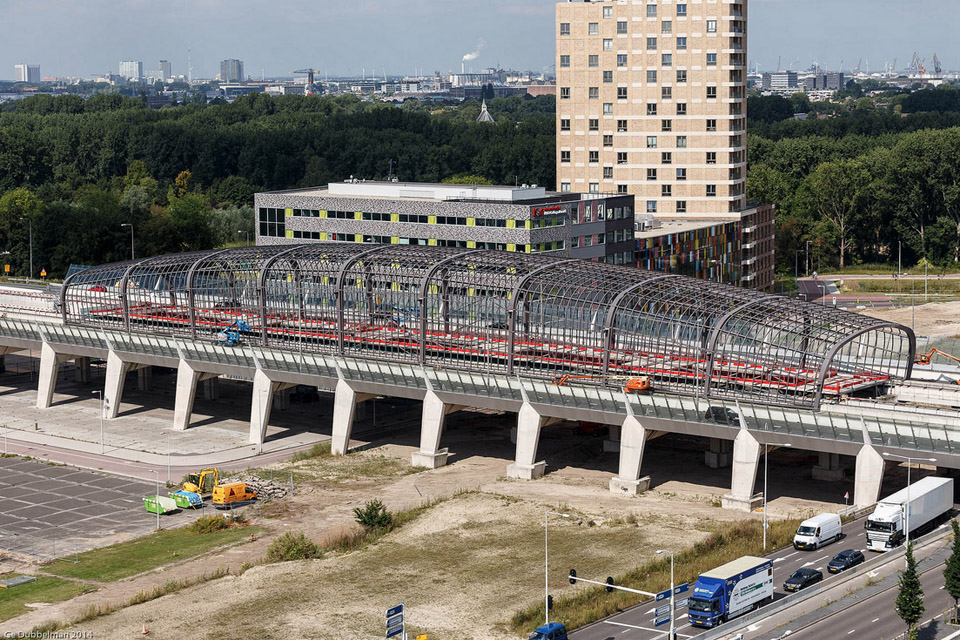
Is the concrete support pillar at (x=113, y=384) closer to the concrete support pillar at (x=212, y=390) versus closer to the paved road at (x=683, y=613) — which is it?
the concrete support pillar at (x=212, y=390)

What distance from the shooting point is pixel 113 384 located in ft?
479

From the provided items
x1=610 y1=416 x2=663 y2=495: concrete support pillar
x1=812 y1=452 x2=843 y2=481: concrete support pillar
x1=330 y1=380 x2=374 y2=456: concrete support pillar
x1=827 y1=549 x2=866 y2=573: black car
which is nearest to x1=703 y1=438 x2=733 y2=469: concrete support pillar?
x1=610 y1=416 x2=663 y2=495: concrete support pillar

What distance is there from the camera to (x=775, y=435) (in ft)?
346

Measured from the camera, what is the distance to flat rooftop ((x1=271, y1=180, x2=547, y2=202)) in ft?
562

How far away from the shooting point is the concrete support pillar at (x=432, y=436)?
402ft

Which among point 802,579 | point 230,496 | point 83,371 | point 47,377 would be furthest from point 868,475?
point 83,371

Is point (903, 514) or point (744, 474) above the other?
point (903, 514)

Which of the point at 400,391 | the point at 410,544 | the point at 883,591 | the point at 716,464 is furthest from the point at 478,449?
the point at 883,591

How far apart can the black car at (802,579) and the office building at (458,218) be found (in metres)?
86.4

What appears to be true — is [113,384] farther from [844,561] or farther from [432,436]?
[844,561]

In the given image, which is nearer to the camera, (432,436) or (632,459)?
(632,459)

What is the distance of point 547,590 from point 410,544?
746 inches

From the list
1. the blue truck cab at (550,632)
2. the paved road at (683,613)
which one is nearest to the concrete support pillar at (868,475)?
the paved road at (683,613)

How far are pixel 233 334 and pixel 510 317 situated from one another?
104ft
